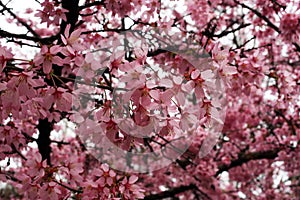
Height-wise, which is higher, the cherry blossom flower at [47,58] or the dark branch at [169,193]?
the dark branch at [169,193]

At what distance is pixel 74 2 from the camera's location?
331 cm

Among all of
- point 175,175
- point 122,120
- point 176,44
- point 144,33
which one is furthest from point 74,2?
point 175,175

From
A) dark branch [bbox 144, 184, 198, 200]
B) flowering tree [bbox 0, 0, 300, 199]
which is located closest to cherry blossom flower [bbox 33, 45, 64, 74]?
flowering tree [bbox 0, 0, 300, 199]

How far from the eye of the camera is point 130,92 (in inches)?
72.0

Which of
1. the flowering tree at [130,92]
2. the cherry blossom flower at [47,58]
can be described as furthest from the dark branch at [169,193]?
the cherry blossom flower at [47,58]

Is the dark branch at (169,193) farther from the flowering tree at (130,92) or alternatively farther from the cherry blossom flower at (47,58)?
the cherry blossom flower at (47,58)

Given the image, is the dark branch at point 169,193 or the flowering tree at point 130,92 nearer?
the flowering tree at point 130,92

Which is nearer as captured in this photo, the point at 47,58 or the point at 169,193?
the point at 47,58

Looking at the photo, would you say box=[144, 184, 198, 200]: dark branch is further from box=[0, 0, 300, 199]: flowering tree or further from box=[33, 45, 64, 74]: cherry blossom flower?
box=[33, 45, 64, 74]: cherry blossom flower

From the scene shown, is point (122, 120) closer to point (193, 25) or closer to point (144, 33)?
point (144, 33)

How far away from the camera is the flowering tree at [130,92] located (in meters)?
1.97

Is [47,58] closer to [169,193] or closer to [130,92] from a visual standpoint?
[130,92]

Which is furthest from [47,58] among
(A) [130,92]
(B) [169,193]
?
(B) [169,193]

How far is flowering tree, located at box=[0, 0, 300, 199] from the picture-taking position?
6.47 ft
